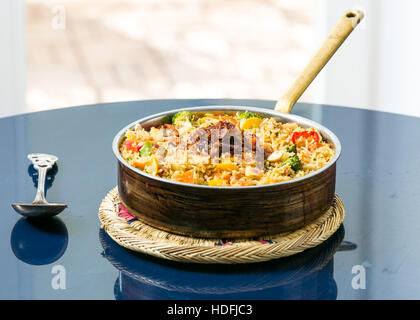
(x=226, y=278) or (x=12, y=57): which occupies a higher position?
(x=12, y=57)

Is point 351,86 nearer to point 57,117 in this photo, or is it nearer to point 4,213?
point 57,117

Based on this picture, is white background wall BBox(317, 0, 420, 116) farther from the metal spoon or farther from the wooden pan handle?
the metal spoon

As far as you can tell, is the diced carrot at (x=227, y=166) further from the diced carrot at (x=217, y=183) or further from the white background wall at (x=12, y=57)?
the white background wall at (x=12, y=57)

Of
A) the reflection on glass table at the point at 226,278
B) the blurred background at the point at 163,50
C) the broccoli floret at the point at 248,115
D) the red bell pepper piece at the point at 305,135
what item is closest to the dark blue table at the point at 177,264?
the reflection on glass table at the point at 226,278

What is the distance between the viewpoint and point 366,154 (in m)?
2.20

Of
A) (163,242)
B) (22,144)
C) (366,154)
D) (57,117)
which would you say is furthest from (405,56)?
(163,242)

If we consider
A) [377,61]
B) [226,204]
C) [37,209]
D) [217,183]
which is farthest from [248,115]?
[377,61]

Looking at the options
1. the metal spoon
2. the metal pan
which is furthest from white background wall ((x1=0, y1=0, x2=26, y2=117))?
the metal pan

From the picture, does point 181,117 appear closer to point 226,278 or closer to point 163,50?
point 226,278

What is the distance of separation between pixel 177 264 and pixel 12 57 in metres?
2.54

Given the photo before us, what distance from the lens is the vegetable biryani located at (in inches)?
65.8

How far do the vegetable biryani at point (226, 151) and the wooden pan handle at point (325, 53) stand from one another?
0.11 meters

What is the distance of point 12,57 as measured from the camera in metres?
3.75

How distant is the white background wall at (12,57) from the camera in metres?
3.69
